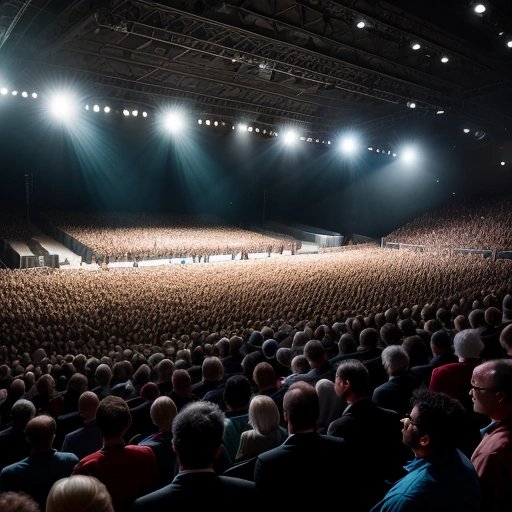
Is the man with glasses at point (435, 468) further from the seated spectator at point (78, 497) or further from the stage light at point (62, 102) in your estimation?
the stage light at point (62, 102)

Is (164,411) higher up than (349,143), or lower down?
lower down

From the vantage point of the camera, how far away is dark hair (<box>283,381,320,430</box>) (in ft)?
8.18

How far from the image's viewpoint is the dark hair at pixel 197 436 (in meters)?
2.08

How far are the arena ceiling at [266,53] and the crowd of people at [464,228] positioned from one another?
5.25m

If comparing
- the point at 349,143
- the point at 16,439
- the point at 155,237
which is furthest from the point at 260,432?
the point at 349,143

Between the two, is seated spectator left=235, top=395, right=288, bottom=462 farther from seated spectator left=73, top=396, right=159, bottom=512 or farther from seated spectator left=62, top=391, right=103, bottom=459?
seated spectator left=62, top=391, right=103, bottom=459

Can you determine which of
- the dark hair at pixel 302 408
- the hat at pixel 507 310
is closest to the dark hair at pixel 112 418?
the dark hair at pixel 302 408

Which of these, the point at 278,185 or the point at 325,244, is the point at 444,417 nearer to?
the point at 325,244

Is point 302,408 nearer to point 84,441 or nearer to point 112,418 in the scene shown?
point 112,418

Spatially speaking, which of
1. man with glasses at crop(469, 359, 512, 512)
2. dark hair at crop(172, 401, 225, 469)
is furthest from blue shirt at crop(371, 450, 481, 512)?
dark hair at crop(172, 401, 225, 469)

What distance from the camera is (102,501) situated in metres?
1.77

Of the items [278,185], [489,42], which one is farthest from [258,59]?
[278,185]

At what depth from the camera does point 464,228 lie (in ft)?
82.7

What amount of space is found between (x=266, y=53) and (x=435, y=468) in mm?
16865
